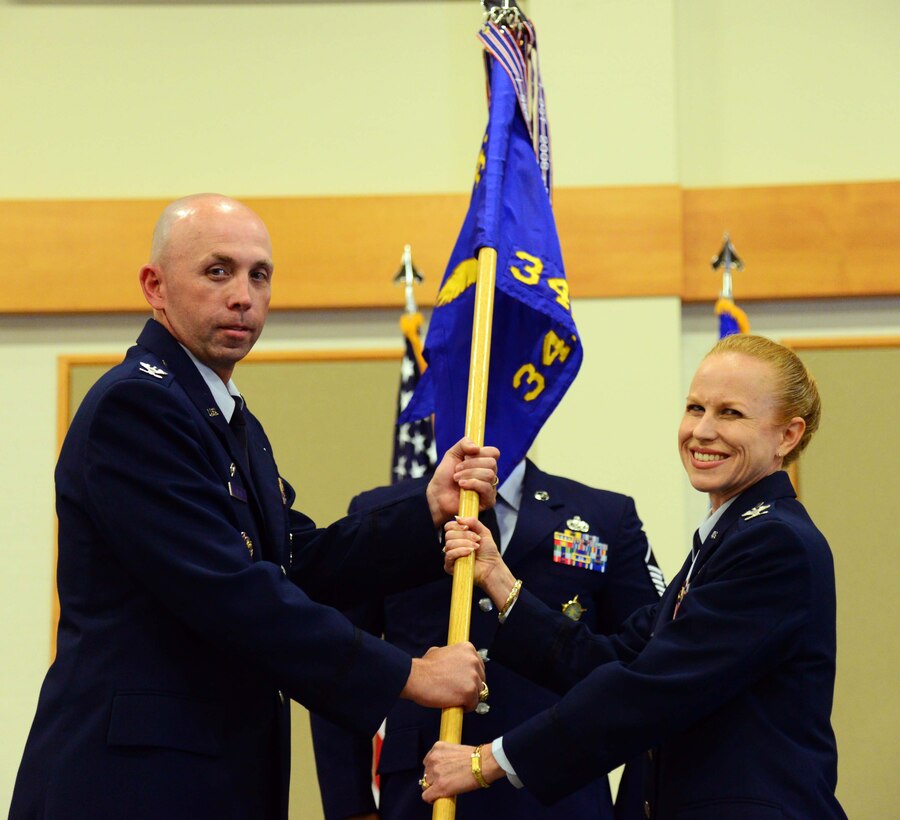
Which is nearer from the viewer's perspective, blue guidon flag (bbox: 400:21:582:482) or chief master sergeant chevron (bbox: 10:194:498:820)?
chief master sergeant chevron (bbox: 10:194:498:820)

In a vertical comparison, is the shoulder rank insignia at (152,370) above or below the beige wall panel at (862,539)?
above

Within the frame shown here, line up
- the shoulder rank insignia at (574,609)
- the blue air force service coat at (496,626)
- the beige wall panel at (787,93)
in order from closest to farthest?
the blue air force service coat at (496,626)
the shoulder rank insignia at (574,609)
the beige wall panel at (787,93)

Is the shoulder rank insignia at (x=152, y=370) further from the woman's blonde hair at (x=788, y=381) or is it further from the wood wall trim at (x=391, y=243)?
the wood wall trim at (x=391, y=243)

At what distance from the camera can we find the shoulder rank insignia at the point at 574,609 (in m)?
2.88

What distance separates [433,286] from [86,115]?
1.59 m

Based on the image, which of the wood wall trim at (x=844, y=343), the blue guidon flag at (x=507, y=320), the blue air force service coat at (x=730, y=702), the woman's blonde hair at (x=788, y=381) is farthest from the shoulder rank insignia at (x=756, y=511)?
Result: the wood wall trim at (x=844, y=343)

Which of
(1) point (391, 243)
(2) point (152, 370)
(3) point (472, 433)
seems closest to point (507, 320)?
(3) point (472, 433)

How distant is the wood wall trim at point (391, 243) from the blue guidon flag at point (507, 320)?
1.85 metres

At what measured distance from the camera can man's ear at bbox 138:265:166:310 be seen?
2379 millimetres

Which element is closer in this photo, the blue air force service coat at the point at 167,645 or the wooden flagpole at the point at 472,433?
the blue air force service coat at the point at 167,645

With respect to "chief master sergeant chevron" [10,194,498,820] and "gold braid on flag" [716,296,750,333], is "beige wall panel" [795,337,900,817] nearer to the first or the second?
"gold braid on flag" [716,296,750,333]

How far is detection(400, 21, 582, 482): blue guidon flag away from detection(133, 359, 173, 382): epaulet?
82cm

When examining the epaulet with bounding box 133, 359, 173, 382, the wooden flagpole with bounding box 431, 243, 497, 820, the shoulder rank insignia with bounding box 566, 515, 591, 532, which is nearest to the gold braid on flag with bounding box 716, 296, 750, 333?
the shoulder rank insignia with bounding box 566, 515, 591, 532

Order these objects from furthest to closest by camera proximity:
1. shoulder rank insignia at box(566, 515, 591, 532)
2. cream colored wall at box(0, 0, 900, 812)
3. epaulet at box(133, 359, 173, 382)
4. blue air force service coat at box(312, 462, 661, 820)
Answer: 1. cream colored wall at box(0, 0, 900, 812)
2. shoulder rank insignia at box(566, 515, 591, 532)
3. blue air force service coat at box(312, 462, 661, 820)
4. epaulet at box(133, 359, 173, 382)
